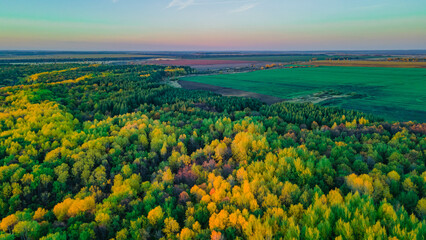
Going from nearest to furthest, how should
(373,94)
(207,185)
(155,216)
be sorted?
1. (155,216)
2. (207,185)
3. (373,94)

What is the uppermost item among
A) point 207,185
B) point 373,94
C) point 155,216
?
point 373,94

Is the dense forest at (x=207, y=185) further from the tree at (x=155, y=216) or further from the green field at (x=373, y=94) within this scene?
the green field at (x=373, y=94)

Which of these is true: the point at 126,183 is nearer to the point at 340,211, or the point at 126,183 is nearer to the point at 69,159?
the point at 69,159

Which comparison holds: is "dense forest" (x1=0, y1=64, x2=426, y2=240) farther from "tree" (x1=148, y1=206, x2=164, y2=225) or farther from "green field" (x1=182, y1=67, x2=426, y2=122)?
"green field" (x1=182, y1=67, x2=426, y2=122)

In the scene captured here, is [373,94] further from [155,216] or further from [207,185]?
[155,216]

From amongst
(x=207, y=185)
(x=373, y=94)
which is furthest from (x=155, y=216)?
(x=373, y=94)

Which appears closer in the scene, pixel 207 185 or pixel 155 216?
pixel 155 216

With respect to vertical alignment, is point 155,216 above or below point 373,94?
below

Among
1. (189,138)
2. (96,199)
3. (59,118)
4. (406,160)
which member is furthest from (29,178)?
(406,160)

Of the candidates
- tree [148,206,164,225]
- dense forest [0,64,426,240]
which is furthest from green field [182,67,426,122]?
tree [148,206,164,225]
